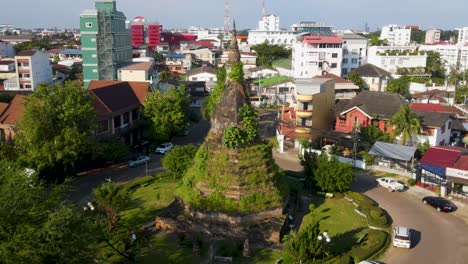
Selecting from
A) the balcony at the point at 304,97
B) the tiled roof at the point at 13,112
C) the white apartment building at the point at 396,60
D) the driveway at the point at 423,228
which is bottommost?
the driveway at the point at 423,228

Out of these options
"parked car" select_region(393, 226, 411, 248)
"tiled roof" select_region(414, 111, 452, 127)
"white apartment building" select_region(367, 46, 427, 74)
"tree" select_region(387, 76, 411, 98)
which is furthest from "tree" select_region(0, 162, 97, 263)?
"white apartment building" select_region(367, 46, 427, 74)

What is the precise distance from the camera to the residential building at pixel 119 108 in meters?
50.8

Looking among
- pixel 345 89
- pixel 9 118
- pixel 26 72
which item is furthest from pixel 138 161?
pixel 26 72

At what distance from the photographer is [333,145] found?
55094 mm

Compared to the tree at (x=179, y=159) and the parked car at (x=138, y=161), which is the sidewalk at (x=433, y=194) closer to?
the tree at (x=179, y=159)

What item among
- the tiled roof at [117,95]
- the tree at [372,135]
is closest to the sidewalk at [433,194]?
the tree at [372,135]

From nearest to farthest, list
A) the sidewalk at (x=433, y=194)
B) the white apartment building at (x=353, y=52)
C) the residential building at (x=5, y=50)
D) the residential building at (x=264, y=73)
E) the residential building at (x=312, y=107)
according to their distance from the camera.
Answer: the sidewalk at (x=433, y=194), the residential building at (x=312, y=107), the residential building at (x=264, y=73), the white apartment building at (x=353, y=52), the residential building at (x=5, y=50)

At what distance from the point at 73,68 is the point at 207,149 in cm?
9636

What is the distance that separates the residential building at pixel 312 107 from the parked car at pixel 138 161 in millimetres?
20293

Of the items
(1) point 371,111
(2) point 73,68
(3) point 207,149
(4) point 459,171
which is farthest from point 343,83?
(2) point 73,68

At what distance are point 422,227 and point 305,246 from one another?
43.8 feet

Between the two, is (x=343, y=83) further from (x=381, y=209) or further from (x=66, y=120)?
(x=66, y=120)

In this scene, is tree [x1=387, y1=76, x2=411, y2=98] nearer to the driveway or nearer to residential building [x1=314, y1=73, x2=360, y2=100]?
residential building [x1=314, y1=73, x2=360, y2=100]

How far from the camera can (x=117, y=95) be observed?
55906mm
